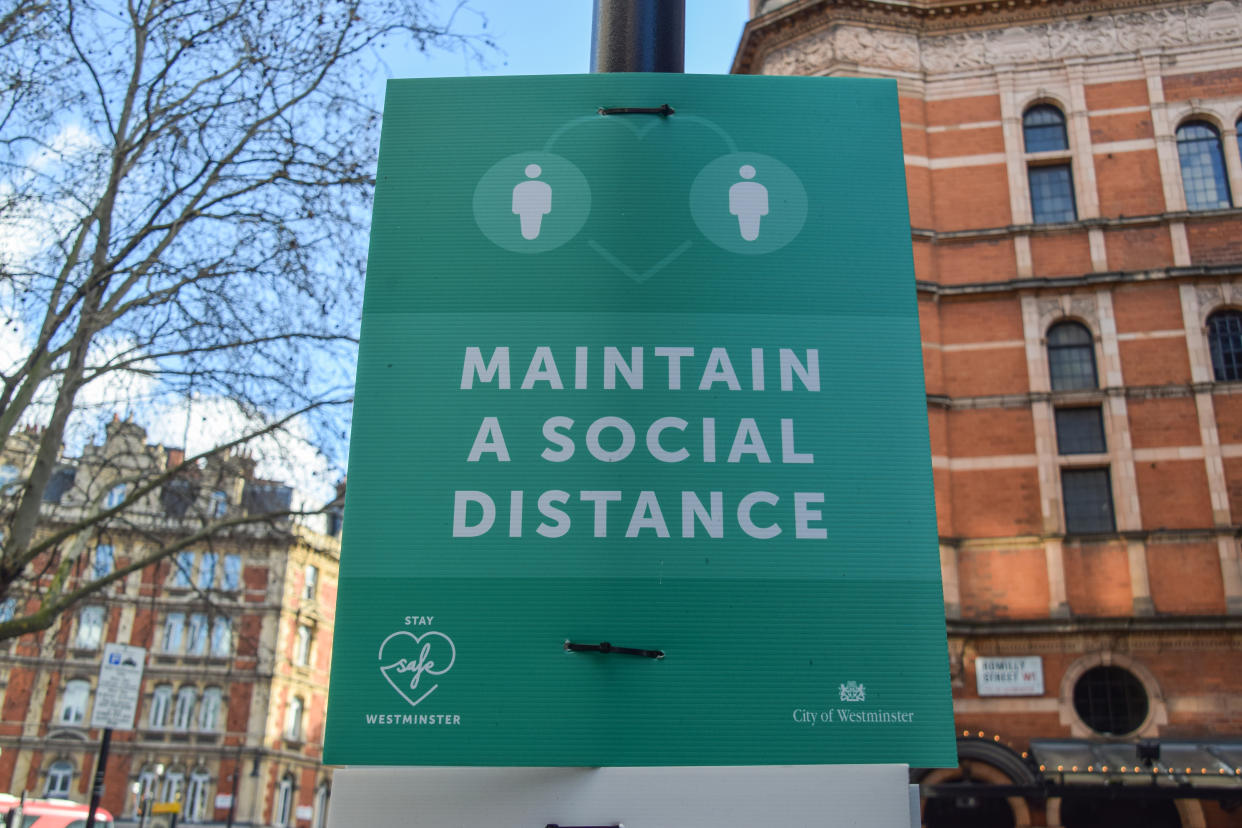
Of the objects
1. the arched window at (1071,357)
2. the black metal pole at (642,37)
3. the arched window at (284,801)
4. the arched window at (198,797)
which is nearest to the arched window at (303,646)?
the arched window at (284,801)

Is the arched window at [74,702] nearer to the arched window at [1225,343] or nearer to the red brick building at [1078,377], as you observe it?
the red brick building at [1078,377]

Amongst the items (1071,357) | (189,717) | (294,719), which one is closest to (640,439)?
(1071,357)

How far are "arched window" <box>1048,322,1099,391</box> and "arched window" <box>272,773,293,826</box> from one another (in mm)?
36768

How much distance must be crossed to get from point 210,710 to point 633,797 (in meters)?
46.5

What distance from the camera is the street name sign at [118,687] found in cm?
1125

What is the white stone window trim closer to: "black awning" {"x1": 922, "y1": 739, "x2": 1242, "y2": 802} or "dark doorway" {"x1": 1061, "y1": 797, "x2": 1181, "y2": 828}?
"black awning" {"x1": 922, "y1": 739, "x2": 1242, "y2": 802}

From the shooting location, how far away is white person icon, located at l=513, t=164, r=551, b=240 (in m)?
3.63

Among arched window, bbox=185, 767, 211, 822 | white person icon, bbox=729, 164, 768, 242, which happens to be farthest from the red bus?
white person icon, bbox=729, 164, 768, 242

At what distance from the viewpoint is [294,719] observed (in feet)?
155

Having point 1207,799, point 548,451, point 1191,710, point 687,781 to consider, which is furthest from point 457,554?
point 1191,710

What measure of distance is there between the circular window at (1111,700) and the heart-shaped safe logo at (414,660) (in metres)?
18.1

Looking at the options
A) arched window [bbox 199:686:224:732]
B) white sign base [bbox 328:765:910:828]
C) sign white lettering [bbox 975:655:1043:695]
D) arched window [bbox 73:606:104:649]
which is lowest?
white sign base [bbox 328:765:910:828]

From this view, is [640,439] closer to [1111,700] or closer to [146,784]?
[1111,700]

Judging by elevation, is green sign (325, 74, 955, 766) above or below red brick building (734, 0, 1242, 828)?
below
